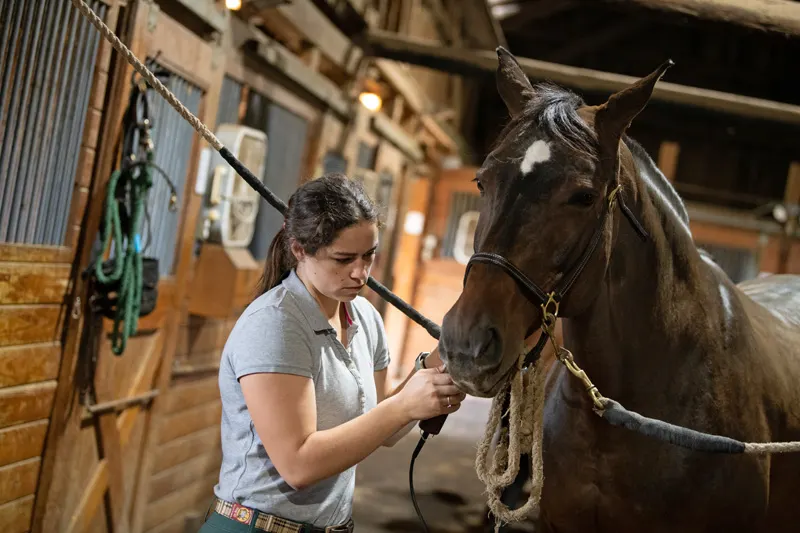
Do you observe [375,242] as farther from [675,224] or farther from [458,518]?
[458,518]

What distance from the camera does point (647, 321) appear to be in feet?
6.85

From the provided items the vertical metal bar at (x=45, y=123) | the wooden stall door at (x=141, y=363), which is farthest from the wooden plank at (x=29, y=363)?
the vertical metal bar at (x=45, y=123)

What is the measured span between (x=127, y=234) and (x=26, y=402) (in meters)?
0.87

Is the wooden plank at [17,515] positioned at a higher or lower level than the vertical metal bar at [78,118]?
lower

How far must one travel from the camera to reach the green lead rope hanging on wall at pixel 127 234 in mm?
3184

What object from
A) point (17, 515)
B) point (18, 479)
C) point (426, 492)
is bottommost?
point (426, 492)

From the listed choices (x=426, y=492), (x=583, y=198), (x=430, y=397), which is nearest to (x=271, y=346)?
(x=430, y=397)

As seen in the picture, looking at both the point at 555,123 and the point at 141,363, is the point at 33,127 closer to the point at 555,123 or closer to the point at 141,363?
the point at 141,363

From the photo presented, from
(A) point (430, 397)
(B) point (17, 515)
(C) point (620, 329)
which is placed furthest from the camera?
(B) point (17, 515)

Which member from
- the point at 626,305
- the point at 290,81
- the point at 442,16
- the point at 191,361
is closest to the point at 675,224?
the point at 626,305

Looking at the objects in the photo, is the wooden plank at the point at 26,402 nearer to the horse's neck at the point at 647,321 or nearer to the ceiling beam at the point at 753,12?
the horse's neck at the point at 647,321

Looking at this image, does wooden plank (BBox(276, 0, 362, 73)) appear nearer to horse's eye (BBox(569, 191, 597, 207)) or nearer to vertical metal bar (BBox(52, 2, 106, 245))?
vertical metal bar (BBox(52, 2, 106, 245))

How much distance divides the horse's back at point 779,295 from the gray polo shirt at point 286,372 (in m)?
2.11

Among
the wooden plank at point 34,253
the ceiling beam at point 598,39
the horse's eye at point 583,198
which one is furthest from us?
the ceiling beam at point 598,39
